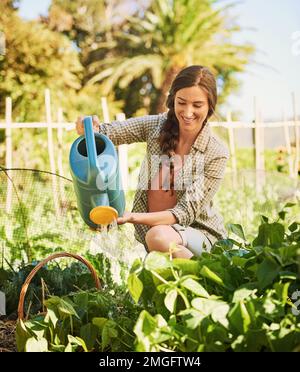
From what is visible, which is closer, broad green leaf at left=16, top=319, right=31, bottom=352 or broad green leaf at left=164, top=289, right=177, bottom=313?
broad green leaf at left=164, top=289, right=177, bottom=313

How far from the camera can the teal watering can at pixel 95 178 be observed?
1.85 meters

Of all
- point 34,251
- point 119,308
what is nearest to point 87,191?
point 119,308

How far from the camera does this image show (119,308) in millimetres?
1738

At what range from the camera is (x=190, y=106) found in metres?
2.17

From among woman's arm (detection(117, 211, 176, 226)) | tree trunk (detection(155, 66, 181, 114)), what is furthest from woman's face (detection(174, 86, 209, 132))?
tree trunk (detection(155, 66, 181, 114))

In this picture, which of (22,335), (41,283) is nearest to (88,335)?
(22,335)

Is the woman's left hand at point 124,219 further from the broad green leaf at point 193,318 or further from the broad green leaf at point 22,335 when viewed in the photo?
the broad green leaf at point 193,318

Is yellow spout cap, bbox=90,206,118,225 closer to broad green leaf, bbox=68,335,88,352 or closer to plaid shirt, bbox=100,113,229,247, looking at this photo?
plaid shirt, bbox=100,113,229,247

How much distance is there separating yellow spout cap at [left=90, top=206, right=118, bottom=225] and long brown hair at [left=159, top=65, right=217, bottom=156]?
51 cm

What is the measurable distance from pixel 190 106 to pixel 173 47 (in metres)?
9.74

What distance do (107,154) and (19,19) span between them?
7.05 meters

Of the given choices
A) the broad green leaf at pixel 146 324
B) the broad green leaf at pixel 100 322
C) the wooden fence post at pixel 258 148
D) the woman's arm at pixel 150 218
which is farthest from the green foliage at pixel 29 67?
the broad green leaf at pixel 146 324

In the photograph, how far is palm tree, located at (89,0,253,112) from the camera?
37.7 feet

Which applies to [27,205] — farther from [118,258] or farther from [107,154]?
[107,154]
